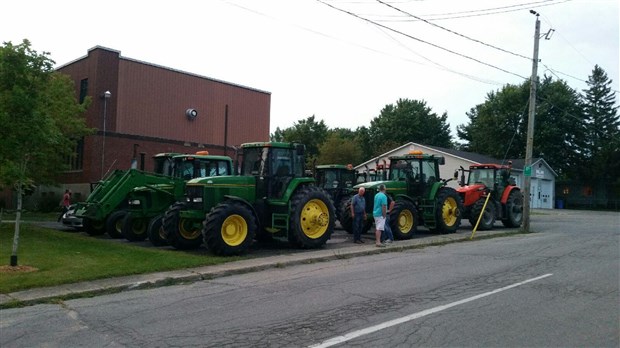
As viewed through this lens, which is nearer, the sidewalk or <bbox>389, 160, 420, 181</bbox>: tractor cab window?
the sidewalk

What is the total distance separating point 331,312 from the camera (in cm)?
740

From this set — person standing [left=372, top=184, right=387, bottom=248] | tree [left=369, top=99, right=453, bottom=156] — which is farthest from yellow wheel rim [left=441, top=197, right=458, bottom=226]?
tree [left=369, top=99, right=453, bottom=156]

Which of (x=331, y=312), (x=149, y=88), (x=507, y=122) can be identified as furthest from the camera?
(x=507, y=122)

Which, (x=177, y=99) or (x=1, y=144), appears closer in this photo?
(x=1, y=144)

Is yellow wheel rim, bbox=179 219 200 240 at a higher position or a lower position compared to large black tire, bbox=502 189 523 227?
lower

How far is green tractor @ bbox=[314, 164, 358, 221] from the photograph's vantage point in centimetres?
2175

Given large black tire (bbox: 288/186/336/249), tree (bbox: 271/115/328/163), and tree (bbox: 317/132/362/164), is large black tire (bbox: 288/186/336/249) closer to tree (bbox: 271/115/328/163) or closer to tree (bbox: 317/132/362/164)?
tree (bbox: 317/132/362/164)

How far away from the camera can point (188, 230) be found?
46.0ft

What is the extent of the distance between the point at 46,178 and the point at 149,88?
1291cm

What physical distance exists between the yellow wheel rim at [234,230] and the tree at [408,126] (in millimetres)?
50423

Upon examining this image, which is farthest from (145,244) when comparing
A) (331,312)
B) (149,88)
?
(149,88)

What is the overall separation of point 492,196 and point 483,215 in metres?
1.35

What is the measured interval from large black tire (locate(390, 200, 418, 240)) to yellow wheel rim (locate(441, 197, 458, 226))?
5.80ft

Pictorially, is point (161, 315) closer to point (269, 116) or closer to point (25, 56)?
point (25, 56)
